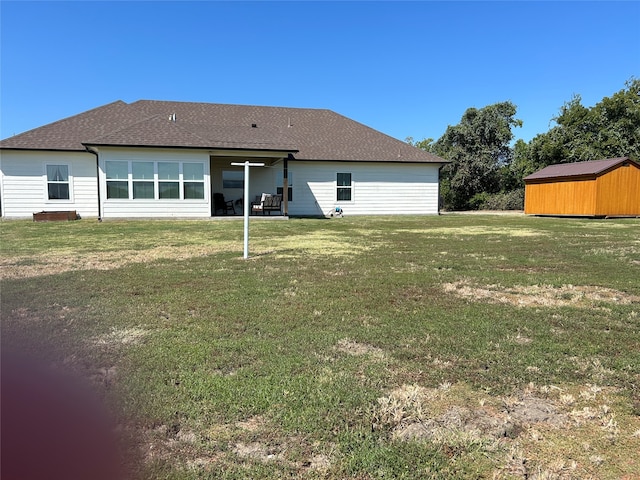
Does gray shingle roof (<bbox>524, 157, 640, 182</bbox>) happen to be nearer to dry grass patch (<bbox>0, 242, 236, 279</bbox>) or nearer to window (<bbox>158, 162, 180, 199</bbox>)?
window (<bbox>158, 162, 180, 199</bbox>)

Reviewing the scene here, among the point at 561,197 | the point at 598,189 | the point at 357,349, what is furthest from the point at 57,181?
the point at 598,189

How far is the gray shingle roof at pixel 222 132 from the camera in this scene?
16891 mm

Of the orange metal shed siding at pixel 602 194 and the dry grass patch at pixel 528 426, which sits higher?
the orange metal shed siding at pixel 602 194

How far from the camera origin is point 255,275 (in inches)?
235

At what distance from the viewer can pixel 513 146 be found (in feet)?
118

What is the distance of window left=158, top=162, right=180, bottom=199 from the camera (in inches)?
656

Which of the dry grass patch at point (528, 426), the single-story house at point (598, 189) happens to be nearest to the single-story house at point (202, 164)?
the single-story house at point (598, 189)

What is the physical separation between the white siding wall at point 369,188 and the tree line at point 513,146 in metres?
11.8

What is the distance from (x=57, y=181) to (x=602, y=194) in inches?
979

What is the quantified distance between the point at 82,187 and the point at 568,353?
64.6 ft

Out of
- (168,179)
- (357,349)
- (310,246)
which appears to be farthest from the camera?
(168,179)

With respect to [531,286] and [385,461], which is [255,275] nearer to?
[531,286]

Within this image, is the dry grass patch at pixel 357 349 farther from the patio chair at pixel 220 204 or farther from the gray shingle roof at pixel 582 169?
the gray shingle roof at pixel 582 169

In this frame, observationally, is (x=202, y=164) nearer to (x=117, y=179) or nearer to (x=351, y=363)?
(x=117, y=179)
